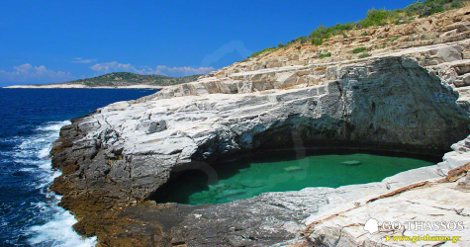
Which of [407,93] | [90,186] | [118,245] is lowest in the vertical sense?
[118,245]

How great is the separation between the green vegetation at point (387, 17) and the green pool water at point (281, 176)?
1105 cm

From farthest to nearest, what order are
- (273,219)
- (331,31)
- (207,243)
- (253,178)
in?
(331,31), (253,178), (273,219), (207,243)

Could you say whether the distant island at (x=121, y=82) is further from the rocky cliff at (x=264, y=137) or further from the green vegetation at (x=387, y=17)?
the rocky cliff at (x=264, y=137)

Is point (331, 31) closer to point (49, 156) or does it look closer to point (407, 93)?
point (407, 93)

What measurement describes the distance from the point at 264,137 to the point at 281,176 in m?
2.91

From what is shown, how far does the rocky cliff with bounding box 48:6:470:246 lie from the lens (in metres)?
7.86

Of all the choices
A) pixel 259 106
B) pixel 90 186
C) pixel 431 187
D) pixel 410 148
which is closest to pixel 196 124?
pixel 259 106

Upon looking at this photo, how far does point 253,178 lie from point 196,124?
397 centimetres

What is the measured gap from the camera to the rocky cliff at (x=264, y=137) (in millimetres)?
7855

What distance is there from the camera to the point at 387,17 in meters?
Result: 21.7

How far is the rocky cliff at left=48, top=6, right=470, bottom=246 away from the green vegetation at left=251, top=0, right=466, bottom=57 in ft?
13.1

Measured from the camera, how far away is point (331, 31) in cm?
2355

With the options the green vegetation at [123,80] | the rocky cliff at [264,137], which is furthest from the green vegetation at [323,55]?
the green vegetation at [123,80]

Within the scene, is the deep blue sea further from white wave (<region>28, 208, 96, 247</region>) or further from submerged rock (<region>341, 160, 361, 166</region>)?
submerged rock (<region>341, 160, 361, 166</region>)
